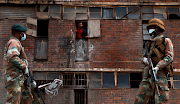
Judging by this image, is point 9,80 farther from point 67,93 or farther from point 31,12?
point 31,12

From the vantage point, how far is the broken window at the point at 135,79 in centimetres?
879

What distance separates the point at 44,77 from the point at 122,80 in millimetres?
Result: 3380

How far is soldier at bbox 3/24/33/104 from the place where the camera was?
4.76 m

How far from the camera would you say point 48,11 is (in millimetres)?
9125

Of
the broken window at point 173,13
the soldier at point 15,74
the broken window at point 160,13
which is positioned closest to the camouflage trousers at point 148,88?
the soldier at point 15,74

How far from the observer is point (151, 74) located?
4891mm

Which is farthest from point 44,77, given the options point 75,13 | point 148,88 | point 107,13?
point 148,88

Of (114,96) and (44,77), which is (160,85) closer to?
(114,96)

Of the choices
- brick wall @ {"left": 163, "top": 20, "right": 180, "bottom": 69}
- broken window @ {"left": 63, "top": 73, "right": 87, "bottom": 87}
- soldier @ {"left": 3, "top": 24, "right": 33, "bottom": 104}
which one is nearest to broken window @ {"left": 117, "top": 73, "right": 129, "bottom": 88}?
broken window @ {"left": 63, "top": 73, "right": 87, "bottom": 87}

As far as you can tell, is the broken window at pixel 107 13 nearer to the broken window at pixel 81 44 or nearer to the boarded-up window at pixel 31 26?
the broken window at pixel 81 44

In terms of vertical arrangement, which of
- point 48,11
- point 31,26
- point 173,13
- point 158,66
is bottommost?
point 158,66

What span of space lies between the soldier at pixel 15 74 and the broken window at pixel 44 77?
133 inches

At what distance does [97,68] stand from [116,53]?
107 cm

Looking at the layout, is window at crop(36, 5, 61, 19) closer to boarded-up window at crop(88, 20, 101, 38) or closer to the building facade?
the building facade
